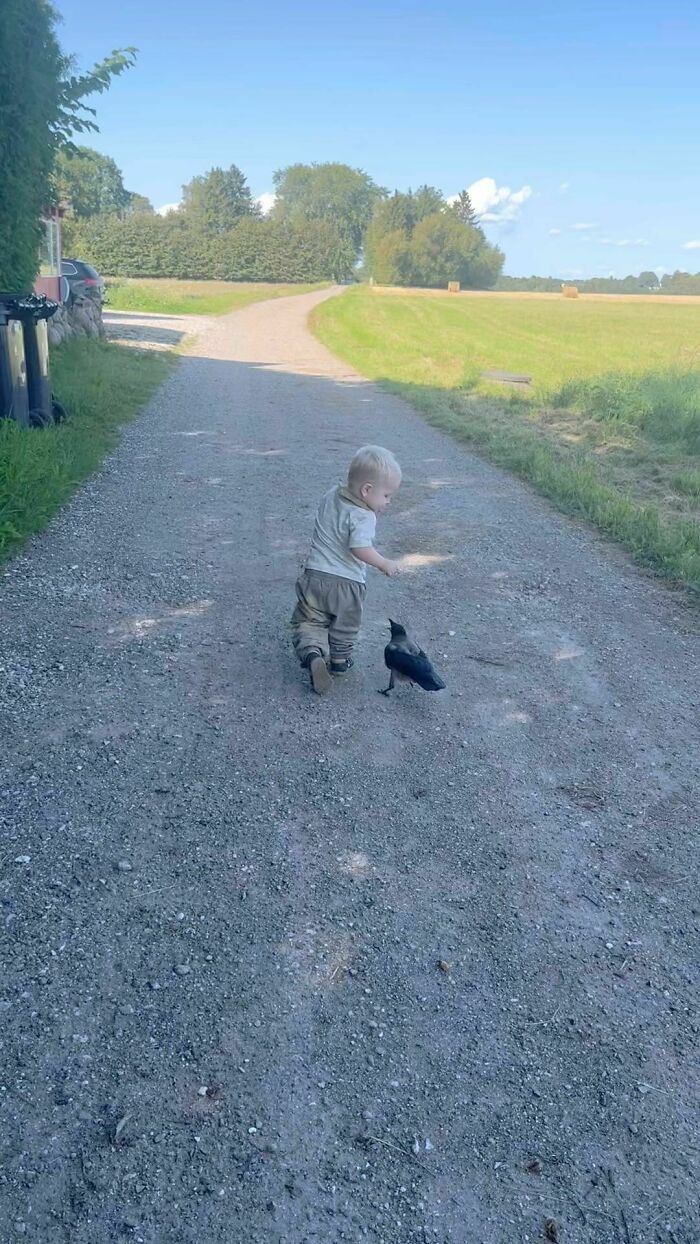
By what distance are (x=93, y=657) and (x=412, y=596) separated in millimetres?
2045

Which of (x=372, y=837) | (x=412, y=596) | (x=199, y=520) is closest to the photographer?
(x=372, y=837)

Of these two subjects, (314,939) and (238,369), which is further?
(238,369)

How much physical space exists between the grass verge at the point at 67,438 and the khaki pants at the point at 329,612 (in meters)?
2.43

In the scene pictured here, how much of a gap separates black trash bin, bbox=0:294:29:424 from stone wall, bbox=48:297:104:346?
26.5ft

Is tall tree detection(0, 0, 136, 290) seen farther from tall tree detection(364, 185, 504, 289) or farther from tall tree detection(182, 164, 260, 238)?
tall tree detection(364, 185, 504, 289)

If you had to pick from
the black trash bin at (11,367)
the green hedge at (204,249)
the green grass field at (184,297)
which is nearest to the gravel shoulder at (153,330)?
the green grass field at (184,297)

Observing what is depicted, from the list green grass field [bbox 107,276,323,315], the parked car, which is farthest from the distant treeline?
the parked car

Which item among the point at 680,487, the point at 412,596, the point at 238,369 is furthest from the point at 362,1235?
the point at 238,369

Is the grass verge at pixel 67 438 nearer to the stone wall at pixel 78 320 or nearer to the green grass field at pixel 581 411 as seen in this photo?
the stone wall at pixel 78 320

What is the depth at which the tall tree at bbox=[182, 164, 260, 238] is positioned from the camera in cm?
8631

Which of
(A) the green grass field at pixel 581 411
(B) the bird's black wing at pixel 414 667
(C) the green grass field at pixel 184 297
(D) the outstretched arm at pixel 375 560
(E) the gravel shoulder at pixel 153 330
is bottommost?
(C) the green grass field at pixel 184 297

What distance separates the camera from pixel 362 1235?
1980 millimetres

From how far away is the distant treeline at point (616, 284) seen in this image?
91625 mm

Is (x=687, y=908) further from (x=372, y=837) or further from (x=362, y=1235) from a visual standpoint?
(x=362, y=1235)
